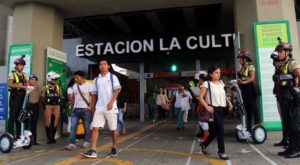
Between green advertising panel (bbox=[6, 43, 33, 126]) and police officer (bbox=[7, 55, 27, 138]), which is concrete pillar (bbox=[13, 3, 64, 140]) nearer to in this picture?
green advertising panel (bbox=[6, 43, 33, 126])

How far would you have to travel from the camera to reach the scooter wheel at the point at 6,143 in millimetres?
6977

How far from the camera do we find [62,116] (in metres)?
10.1

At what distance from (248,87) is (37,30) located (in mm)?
6357

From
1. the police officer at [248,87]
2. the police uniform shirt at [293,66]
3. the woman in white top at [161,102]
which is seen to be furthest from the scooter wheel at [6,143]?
the woman in white top at [161,102]

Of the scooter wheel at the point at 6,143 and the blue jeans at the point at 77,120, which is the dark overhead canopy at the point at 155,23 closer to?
the blue jeans at the point at 77,120

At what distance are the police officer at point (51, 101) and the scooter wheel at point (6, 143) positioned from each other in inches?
62.9

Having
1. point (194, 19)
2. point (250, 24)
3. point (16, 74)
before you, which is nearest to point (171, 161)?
point (16, 74)

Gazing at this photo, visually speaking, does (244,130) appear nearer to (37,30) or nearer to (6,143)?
(6,143)

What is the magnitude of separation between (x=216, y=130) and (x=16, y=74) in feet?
15.7

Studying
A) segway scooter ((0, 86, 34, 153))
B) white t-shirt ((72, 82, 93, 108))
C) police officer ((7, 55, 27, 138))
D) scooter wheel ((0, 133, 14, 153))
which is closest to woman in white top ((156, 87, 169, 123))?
white t-shirt ((72, 82, 93, 108))

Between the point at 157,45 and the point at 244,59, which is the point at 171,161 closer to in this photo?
the point at 244,59

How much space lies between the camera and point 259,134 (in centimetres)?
722

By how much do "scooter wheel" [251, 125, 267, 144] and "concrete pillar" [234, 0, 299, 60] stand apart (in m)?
2.30

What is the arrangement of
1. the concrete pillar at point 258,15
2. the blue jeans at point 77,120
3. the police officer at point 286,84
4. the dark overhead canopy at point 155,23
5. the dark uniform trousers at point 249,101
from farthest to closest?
1. the dark overhead canopy at point 155,23
2. the concrete pillar at point 258,15
3. the dark uniform trousers at point 249,101
4. the blue jeans at point 77,120
5. the police officer at point 286,84
